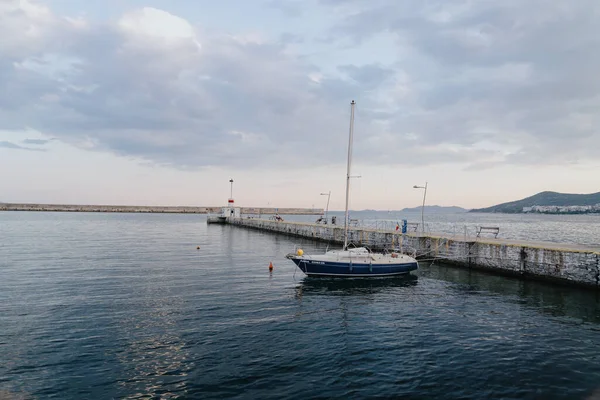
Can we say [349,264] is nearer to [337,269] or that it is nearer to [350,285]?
[337,269]

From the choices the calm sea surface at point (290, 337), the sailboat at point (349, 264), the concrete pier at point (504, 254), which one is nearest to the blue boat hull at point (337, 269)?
the sailboat at point (349, 264)

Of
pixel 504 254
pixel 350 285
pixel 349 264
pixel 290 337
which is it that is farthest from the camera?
pixel 504 254

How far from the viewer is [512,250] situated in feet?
98.2

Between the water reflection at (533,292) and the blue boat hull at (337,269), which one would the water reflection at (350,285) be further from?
the water reflection at (533,292)

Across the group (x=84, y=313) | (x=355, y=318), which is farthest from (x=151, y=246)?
(x=355, y=318)

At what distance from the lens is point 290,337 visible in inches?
612

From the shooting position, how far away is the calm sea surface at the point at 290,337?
37.6 feet

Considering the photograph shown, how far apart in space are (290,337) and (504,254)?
2354 centimetres

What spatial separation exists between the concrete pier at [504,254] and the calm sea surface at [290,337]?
4.70 feet

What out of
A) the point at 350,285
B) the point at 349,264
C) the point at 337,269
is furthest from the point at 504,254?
the point at 337,269

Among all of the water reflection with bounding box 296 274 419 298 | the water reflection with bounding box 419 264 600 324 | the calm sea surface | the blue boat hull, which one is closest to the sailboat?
the blue boat hull

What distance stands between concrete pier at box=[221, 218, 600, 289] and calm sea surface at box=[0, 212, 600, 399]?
56.4 inches

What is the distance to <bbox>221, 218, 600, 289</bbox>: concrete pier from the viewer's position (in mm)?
24984

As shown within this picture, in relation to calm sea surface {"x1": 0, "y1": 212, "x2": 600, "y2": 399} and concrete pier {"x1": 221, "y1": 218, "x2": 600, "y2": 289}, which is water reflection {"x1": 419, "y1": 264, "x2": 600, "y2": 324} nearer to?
A: calm sea surface {"x1": 0, "y1": 212, "x2": 600, "y2": 399}
